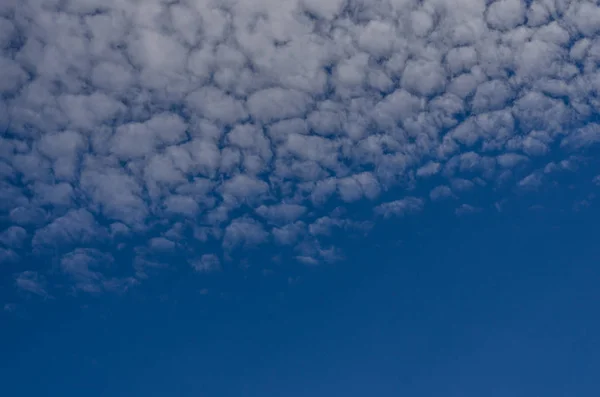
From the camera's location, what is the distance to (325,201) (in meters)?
16.6

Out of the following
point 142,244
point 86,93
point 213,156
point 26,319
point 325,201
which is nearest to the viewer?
point 86,93

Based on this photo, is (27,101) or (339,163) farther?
(339,163)

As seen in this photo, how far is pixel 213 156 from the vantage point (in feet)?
50.1

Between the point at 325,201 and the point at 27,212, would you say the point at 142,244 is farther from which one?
the point at 325,201

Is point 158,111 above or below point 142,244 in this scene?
above

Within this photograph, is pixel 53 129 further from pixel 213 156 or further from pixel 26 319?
pixel 26 319

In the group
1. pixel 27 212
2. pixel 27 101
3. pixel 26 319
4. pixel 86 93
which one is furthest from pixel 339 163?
pixel 26 319

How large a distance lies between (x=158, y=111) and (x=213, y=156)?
2.05 metres

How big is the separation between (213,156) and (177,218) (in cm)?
294

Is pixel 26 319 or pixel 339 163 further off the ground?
pixel 339 163

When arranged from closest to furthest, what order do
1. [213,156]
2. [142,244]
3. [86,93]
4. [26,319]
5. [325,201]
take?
[86,93]
[213,156]
[325,201]
[142,244]
[26,319]

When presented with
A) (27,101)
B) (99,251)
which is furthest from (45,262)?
(27,101)

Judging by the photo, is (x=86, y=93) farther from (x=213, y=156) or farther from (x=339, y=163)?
(x=339, y=163)

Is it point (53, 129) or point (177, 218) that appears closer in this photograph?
point (53, 129)
